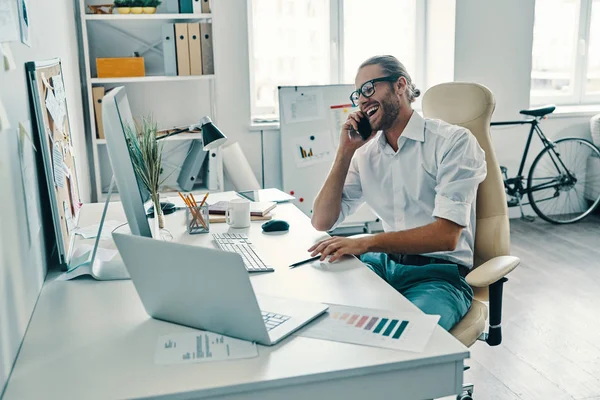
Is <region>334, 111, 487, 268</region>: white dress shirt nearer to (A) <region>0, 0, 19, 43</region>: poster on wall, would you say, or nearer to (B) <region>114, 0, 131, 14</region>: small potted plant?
(A) <region>0, 0, 19, 43</region>: poster on wall

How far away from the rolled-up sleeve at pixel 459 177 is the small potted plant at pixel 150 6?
8.12 ft

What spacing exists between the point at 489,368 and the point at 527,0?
3.21 metres

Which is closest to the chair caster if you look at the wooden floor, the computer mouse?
the wooden floor

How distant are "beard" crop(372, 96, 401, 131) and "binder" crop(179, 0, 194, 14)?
2151mm

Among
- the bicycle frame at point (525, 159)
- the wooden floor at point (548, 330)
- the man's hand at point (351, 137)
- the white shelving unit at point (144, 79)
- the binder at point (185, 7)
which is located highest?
the binder at point (185, 7)

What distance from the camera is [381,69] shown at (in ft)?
6.86

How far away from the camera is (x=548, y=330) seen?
2.99 metres

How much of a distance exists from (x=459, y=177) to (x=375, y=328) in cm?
88

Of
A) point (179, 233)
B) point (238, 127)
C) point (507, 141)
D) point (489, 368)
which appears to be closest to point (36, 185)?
point (179, 233)

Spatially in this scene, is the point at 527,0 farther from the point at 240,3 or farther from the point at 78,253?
the point at 78,253

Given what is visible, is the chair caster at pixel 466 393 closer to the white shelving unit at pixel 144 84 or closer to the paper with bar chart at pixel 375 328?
the paper with bar chart at pixel 375 328

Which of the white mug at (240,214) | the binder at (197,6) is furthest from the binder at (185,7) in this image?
the white mug at (240,214)

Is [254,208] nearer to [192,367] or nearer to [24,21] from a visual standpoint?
[24,21]

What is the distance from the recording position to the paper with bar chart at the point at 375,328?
1164mm
